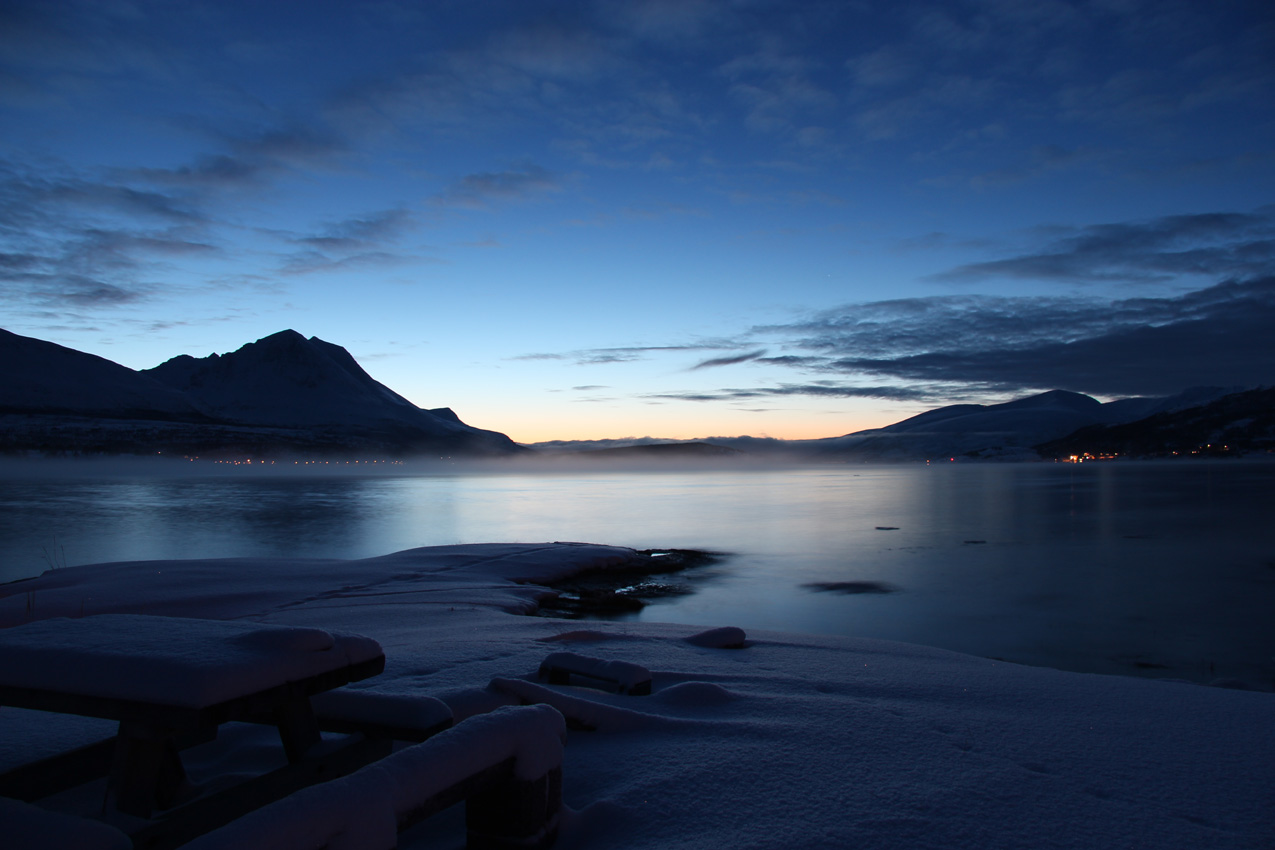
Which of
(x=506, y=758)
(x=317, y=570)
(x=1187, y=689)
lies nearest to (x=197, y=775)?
(x=506, y=758)

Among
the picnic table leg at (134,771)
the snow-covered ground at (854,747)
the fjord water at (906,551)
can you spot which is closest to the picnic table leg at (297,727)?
the picnic table leg at (134,771)

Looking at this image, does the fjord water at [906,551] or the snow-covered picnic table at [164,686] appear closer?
the snow-covered picnic table at [164,686]

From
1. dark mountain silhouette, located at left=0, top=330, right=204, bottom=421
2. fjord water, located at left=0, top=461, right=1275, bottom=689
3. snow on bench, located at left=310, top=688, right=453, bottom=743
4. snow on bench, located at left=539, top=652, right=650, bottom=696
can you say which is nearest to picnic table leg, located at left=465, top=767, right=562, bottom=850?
snow on bench, located at left=310, top=688, right=453, bottom=743

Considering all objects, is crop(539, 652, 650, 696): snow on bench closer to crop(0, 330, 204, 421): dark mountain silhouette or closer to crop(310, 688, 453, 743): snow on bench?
crop(310, 688, 453, 743): snow on bench

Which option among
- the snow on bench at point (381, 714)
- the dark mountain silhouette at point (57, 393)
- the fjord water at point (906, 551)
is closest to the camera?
the snow on bench at point (381, 714)

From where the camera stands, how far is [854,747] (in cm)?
380

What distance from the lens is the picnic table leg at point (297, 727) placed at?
8.68 ft

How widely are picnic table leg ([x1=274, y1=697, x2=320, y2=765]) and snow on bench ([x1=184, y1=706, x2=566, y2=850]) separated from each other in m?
0.71

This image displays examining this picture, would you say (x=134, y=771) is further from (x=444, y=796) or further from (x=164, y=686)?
(x=444, y=796)

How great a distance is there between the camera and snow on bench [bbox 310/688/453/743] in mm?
2818

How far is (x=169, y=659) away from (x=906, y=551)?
24284 mm

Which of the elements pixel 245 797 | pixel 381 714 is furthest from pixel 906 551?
pixel 245 797

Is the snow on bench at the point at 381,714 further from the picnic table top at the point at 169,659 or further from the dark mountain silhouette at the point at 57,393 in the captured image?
the dark mountain silhouette at the point at 57,393

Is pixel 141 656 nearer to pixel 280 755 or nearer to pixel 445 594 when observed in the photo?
pixel 280 755
